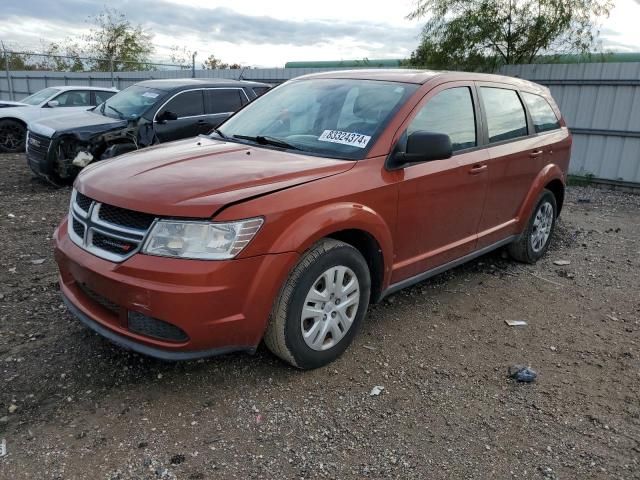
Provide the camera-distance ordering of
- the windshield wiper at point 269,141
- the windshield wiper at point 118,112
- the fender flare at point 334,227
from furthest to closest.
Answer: the windshield wiper at point 118,112 → the windshield wiper at point 269,141 → the fender flare at point 334,227

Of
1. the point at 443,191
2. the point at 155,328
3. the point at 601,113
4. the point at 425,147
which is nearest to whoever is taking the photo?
the point at 155,328

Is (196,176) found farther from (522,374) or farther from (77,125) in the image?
(77,125)

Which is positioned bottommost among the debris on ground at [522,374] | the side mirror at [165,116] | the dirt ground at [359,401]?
the dirt ground at [359,401]

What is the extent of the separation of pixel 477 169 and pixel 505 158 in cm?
47

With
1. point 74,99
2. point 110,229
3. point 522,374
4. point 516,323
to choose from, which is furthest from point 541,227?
point 74,99

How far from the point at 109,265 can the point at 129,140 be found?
566cm

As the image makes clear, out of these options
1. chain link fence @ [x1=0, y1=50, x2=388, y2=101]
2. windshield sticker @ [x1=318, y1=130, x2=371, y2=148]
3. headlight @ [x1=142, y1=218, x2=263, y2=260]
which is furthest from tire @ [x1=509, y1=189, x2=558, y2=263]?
chain link fence @ [x1=0, y1=50, x2=388, y2=101]

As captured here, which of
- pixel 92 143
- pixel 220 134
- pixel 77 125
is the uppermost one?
pixel 220 134

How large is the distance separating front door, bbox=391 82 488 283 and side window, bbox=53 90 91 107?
420 inches

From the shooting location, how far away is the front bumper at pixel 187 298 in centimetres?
256

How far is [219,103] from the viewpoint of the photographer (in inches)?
341

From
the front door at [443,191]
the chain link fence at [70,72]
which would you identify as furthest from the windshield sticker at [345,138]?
the chain link fence at [70,72]

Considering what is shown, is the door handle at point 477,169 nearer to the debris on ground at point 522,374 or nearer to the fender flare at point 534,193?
the fender flare at point 534,193

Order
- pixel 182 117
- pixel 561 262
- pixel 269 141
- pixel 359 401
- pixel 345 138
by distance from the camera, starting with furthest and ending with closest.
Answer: pixel 182 117, pixel 561 262, pixel 269 141, pixel 345 138, pixel 359 401
